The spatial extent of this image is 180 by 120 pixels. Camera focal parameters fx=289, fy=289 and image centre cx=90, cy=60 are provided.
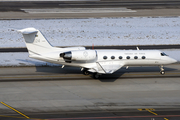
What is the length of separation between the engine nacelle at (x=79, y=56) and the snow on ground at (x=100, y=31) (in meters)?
16.1

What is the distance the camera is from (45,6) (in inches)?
2704

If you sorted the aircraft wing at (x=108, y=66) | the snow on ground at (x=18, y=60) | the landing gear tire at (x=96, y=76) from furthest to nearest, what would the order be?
the snow on ground at (x=18, y=60) < the landing gear tire at (x=96, y=76) < the aircraft wing at (x=108, y=66)

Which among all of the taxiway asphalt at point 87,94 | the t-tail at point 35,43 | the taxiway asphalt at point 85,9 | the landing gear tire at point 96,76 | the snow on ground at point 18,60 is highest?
the taxiway asphalt at point 85,9

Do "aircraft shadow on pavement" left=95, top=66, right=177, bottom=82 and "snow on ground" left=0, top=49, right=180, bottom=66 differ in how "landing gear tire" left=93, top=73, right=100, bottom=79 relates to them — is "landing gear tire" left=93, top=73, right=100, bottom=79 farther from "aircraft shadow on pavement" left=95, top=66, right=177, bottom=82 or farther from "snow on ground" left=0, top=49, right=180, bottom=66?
"snow on ground" left=0, top=49, right=180, bottom=66

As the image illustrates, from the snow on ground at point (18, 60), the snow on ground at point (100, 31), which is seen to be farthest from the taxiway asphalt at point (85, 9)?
the snow on ground at point (18, 60)

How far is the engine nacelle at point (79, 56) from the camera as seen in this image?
1196 inches

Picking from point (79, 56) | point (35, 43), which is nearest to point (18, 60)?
point (35, 43)

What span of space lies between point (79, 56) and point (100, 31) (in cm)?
2348

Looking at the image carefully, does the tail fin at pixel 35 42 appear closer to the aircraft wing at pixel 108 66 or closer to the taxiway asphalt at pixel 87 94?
the taxiway asphalt at pixel 87 94

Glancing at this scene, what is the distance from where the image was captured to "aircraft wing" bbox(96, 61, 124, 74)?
29748 millimetres

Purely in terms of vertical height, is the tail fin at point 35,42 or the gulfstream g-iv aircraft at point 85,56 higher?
the tail fin at point 35,42

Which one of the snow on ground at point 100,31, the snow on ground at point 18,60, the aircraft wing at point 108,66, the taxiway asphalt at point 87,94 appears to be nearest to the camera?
the taxiway asphalt at point 87,94

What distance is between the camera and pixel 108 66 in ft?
102

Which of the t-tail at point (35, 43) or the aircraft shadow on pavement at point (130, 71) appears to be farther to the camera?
the aircraft shadow on pavement at point (130, 71)
